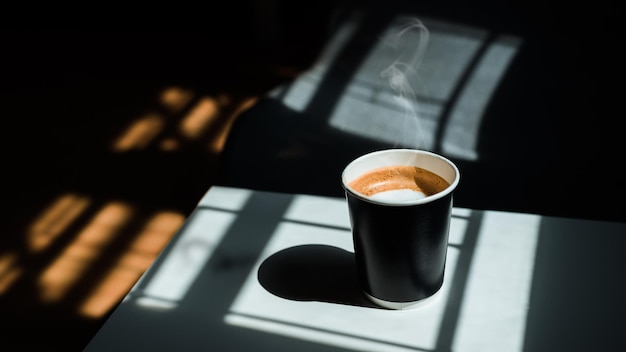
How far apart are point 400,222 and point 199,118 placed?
7.05ft

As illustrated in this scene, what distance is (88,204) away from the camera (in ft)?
6.72

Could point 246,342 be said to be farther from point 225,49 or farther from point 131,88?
point 225,49

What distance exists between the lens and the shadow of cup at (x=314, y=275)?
28.1 inches

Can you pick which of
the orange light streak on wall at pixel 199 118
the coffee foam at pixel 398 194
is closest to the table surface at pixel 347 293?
the coffee foam at pixel 398 194

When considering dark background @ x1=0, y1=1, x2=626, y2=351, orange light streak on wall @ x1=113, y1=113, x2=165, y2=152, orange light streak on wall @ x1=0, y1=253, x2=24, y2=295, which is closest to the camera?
dark background @ x1=0, y1=1, x2=626, y2=351

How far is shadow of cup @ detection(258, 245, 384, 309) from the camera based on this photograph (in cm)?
71

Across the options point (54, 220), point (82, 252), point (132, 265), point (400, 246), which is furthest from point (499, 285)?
point (54, 220)

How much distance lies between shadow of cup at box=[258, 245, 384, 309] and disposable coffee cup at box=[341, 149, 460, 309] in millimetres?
32

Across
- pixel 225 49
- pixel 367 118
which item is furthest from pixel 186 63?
pixel 367 118

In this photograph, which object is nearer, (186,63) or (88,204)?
(88,204)

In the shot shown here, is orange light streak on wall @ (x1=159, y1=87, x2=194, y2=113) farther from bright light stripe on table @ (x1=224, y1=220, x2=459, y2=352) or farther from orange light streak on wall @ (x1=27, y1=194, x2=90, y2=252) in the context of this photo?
bright light stripe on table @ (x1=224, y1=220, x2=459, y2=352)

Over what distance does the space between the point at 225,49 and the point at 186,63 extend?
0.85 feet

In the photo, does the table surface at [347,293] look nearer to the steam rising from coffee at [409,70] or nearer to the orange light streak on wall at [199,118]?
the steam rising from coffee at [409,70]

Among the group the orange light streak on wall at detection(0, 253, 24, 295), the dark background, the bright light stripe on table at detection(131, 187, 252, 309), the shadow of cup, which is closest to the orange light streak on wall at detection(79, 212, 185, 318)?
the dark background
